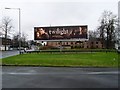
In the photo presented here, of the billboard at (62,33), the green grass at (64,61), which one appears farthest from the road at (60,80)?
the billboard at (62,33)

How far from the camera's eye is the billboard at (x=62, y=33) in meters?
75.2

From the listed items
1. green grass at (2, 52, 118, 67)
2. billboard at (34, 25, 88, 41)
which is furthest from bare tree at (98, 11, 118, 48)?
green grass at (2, 52, 118, 67)

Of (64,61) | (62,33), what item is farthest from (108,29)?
(64,61)

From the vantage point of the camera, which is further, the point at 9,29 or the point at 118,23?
the point at 9,29

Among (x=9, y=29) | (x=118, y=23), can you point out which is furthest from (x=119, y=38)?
(x=9, y=29)

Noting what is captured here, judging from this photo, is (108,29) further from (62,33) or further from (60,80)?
(60,80)

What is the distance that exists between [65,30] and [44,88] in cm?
6607

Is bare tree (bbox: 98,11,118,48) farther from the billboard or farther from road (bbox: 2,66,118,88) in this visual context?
→ road (bbox: 2,66,118,88)

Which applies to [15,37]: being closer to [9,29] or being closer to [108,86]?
[9,29]

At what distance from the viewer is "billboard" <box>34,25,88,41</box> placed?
75169mm

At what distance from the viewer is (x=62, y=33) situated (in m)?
75.3

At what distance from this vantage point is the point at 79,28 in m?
75.2

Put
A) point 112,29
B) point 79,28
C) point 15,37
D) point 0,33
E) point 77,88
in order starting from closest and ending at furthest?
point 77,88 < point 79,28 < point 112,29 < point 0,33 < point 15,37

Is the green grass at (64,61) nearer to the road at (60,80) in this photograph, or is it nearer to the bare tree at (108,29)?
the road at (60,80)
